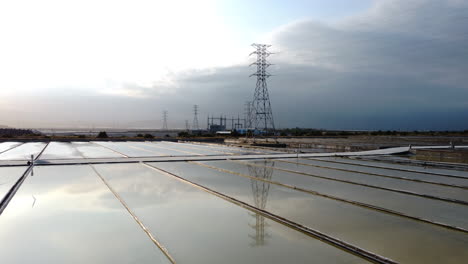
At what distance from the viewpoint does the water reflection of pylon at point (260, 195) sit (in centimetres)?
362

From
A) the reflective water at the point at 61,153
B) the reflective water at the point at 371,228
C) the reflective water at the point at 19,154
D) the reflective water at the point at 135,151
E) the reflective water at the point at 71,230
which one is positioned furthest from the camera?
the reflective water at the point at 135,151

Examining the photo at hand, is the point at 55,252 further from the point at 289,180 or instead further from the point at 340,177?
the point at 340,177

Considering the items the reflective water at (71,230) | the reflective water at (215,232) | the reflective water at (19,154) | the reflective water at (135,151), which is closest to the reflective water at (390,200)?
the reflective water at (215,232)

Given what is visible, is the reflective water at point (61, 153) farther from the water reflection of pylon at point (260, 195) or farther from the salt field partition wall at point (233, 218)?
the water reflection of pylon at point (260, 195)

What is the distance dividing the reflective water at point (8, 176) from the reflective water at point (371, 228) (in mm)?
4048

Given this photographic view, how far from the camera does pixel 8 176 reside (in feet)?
24.4

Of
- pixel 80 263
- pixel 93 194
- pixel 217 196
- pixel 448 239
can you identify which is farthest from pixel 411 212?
pixel 93 194

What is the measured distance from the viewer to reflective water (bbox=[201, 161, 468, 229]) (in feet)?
14.6

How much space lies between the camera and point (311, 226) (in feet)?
12.9

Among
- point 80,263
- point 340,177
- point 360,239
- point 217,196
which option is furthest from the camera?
point 340,177

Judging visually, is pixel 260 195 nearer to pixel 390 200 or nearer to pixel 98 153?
pixel 390 200

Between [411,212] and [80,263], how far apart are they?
170 inches

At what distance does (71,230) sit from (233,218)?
1978 millimetres

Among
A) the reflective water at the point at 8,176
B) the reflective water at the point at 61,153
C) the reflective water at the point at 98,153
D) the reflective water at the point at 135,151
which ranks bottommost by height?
the reflective water at the point at 8,176
